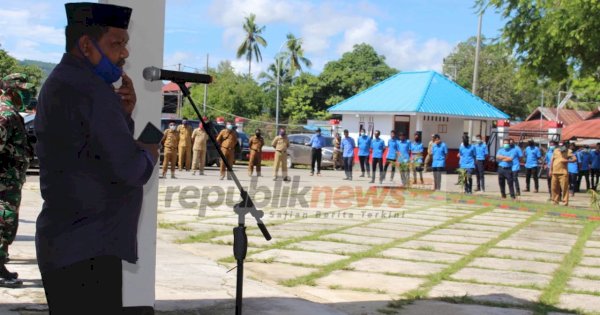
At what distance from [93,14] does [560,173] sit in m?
15.4

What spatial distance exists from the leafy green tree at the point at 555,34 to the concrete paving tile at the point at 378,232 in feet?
27.0

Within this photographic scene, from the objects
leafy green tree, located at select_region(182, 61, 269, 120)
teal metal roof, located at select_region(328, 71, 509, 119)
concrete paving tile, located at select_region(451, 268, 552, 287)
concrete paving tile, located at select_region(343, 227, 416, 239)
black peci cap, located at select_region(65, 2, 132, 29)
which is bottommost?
concrete paving tile, located at select_region(451, 268, 552, 287)

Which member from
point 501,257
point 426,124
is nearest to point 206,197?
point 501,257

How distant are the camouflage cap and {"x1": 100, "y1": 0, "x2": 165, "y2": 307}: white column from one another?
1888 millimetres

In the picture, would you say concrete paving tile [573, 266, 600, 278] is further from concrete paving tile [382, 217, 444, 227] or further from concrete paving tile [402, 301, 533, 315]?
concrete paving tile [382, 217, 444, 227]

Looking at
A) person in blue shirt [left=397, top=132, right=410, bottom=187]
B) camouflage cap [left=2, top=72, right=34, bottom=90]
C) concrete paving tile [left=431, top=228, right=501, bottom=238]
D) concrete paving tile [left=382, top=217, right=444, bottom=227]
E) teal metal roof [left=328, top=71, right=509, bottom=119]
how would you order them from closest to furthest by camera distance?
camouflage cap [left=2, top=72, right=34, bottom=90] → concrete paving tile [left=431, top=228, right=501, bottom=238] → concrete paving tile [left=382, top=217, right=444, bottom=227] → person in blue shirt [left=397, top=132, right=410, bottom=187] → teal metal roof [left=328, top=71, right=509, bottom=119]

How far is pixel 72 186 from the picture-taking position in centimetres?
235

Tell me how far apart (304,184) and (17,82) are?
1327 cm

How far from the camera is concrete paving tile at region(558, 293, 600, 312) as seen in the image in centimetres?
573

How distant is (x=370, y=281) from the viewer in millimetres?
6422

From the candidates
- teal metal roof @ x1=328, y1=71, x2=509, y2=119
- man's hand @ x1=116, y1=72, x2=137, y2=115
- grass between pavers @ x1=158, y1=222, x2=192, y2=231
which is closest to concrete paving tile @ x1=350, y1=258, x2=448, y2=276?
grass between pavers @ x1=158, y1=222, x2=192, y2=231

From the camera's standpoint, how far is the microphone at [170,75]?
2.79 metres

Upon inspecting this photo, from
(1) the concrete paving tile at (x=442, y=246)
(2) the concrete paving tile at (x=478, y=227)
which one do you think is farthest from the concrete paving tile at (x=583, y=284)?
(2) the concrete paving tile at (x=478, y=227)

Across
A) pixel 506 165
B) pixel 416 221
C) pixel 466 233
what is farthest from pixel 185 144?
pixel 466 233
